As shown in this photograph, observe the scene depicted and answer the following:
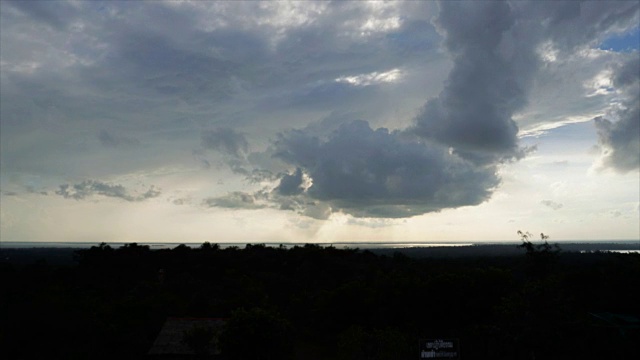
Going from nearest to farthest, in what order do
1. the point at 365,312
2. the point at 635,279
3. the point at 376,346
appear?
the point at 376,346 < the point at 635,279 < the point at 365,312

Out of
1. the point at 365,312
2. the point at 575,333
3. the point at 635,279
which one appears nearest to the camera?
the point at 575,333

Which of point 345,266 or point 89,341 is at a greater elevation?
point 345,266

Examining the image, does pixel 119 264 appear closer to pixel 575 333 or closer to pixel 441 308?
pixel 441 308

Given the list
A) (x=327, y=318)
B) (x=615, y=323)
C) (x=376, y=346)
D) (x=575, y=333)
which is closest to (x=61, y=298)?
(x=327, y=318)

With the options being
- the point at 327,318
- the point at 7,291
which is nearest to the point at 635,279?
the point at 327,318

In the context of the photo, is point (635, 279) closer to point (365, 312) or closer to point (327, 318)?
point (365, 312)

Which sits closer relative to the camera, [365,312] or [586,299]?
[586,299]
